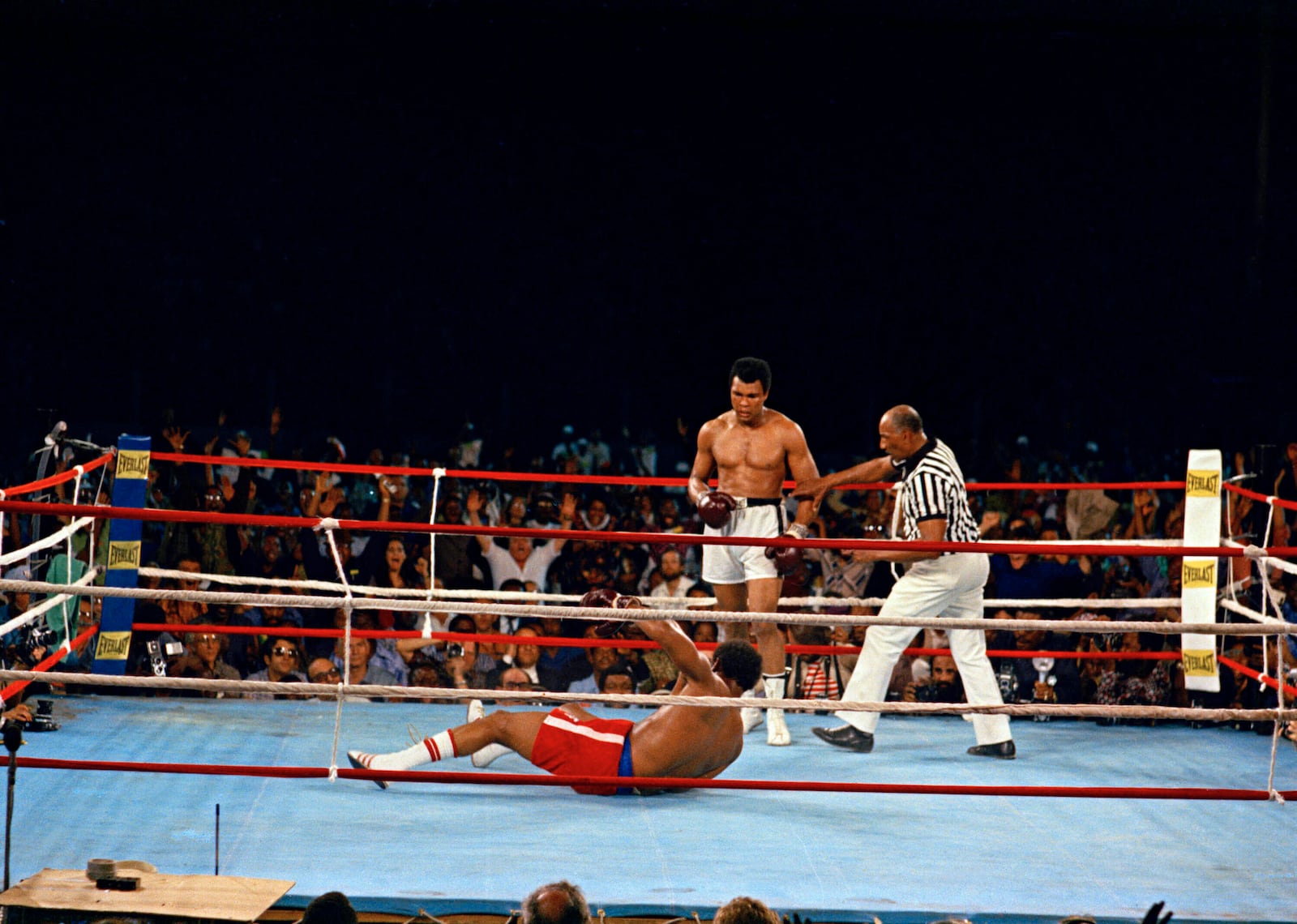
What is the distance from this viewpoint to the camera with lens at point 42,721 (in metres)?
4.62

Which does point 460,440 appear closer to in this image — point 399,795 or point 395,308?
point 395,308

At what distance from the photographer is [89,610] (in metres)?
5.15

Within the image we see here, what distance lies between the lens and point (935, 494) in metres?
4.55

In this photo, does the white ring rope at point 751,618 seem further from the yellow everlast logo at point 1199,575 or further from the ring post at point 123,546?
the yellow everlast logo at point 1199,575

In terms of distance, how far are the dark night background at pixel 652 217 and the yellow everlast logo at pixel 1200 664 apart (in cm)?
446

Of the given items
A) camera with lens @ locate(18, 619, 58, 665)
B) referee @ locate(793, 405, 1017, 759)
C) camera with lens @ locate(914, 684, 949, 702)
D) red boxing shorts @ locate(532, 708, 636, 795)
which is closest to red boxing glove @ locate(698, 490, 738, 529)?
referee @ locate(793, 405, 1017, 759)

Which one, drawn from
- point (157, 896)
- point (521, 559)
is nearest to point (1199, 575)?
point (521, 559)

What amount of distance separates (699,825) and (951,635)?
4.33 ft

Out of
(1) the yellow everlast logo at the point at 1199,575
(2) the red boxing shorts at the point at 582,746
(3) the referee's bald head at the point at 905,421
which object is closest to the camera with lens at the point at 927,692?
(1) the yellow everlast logo at the point at 1199,575

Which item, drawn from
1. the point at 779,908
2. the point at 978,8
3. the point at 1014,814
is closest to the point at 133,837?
the point at 779,908

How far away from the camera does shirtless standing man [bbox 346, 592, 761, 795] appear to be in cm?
398

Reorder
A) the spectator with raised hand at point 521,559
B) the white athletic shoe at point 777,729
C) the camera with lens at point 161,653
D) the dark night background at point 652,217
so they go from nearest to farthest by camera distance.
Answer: the white athletic shoe at point 777,729, the camera with lens at point 161,653, the spectator with raised hand at point 521,559, the dark night background at point 652,217

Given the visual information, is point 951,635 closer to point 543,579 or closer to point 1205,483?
point 1205,483

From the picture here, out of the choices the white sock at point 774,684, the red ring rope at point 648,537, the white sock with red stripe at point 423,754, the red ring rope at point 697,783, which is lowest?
the white sock with red stripe at point 423,754
